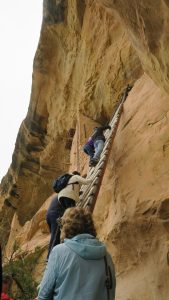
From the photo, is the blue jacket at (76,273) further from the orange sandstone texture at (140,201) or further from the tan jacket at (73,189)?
the tan jacket at (73,189)

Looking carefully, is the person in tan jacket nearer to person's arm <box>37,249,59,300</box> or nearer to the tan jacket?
the tan jacket

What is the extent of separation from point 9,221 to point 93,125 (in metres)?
6.40

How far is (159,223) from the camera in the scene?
4500 millimetres

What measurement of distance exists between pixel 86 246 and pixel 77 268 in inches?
5.7

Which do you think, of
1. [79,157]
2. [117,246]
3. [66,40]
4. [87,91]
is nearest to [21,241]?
[79,157]

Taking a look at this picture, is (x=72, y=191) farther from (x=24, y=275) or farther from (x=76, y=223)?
(x=24, y=275)

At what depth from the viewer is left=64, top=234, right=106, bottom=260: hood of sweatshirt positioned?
268cm

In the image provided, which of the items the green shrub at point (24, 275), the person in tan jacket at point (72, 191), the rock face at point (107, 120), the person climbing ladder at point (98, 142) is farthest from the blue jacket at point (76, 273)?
the green shrub at point (24, 275)

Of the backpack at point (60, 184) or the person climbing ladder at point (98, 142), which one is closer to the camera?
the backpack at point (60, 184)

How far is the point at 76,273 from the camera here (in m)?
2.62

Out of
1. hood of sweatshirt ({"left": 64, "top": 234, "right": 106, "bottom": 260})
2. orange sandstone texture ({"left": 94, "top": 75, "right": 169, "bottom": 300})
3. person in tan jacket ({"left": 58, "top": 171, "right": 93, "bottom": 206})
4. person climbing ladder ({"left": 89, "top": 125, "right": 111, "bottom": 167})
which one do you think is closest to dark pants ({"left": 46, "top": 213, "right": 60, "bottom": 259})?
person in tan jacket ({"left": 58, "top": 171, "right": 93, "bottom": 206})

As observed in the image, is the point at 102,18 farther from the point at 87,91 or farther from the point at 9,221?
the point at 9,221

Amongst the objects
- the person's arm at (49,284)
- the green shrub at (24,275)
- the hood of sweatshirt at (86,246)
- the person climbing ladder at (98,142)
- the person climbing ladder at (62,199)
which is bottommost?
the green shrub at (24,275)

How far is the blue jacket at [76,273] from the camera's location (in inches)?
102
